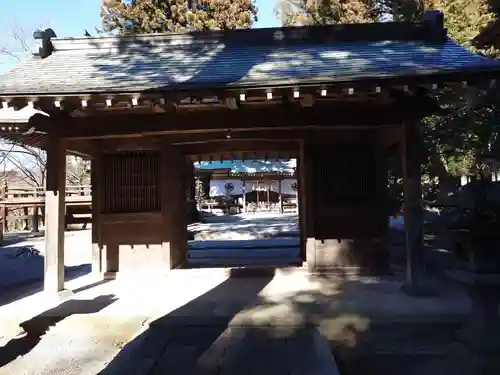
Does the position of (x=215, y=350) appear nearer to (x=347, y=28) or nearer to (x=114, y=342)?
A: (x=114, y=342)

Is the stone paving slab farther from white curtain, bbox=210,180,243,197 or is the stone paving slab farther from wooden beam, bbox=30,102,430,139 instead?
white curtain, bbox=210,180,243,197

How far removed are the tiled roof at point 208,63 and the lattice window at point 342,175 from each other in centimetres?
163

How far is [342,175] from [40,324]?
190 inches

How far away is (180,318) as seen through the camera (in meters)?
4.75

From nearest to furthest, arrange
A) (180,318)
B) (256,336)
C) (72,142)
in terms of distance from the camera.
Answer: (256,336), (180,318), (72,142)

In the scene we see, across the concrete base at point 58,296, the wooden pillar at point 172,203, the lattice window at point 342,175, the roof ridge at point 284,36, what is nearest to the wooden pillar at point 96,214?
the wooden pillar at point 172,203

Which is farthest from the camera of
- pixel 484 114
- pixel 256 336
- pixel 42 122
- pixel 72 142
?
pixel 484 114

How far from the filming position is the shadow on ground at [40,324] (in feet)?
14.1

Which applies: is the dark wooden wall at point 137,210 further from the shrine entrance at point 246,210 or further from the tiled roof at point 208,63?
the tiled roof at point 208,63

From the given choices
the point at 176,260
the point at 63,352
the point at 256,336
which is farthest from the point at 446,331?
the point at 176,260

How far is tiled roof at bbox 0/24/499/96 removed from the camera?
512 centimetres

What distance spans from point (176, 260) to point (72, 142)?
8.79 ft

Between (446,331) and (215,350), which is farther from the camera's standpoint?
(446,331)

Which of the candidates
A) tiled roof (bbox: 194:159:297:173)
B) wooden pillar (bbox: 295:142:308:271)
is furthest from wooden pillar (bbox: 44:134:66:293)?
tiled roof (bbox: 194:159:297:173)
